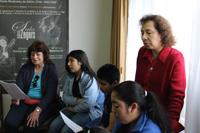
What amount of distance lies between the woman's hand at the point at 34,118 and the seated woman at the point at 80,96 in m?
0.19

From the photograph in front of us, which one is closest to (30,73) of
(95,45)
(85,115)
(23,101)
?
(23,101)

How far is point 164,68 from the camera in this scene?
6.28 ft

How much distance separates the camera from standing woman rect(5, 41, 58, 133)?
9.76 feet

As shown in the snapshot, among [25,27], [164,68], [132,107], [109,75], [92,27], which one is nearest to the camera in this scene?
[132,107]

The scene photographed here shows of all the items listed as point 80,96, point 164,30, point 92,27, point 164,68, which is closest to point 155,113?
point 164,68

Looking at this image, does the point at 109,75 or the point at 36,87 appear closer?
the point at 109,75

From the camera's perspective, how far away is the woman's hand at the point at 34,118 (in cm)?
287

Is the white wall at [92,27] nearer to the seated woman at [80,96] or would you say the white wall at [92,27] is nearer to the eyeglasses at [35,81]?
the eyeglasses at [35,81]

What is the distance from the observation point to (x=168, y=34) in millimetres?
1947

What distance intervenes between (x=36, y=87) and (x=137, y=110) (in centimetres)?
171

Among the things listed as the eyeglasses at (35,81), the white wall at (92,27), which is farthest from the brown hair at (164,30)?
the white wall at (92,27)

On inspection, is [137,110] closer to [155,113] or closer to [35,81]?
[155,113]

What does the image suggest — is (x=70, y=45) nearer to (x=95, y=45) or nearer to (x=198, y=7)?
(x=95, y=45)

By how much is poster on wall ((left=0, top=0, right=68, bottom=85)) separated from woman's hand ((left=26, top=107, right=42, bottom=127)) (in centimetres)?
102
